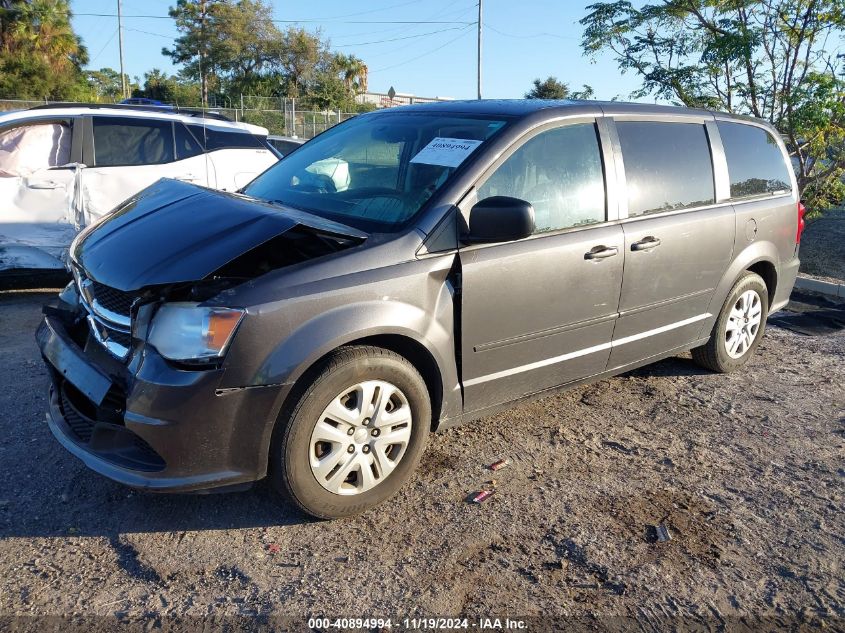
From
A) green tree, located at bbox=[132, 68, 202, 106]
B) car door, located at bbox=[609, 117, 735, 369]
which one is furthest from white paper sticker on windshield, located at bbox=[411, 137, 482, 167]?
green tree, located at bbox=[132, 68, 202, 106]

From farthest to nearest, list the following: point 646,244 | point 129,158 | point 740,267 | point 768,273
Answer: point 129,158 < point 768,273 < point 740,267 < point 646,244

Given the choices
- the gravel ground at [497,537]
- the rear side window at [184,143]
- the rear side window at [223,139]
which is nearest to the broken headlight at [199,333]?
the gravel ground at [497,537]

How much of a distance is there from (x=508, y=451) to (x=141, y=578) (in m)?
1.99

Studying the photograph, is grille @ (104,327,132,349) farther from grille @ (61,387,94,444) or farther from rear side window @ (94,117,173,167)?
rear side window @ (94,117,173,167)

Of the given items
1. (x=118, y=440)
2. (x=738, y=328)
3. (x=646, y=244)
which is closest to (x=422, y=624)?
(x=118, y=440)

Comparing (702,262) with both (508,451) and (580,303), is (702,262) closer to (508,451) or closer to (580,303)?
(580,303)

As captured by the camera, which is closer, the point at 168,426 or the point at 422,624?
the point at 422,624

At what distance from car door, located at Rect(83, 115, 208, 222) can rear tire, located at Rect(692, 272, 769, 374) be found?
5.34 meters

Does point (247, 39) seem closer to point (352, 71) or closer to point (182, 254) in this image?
point (352, 71)

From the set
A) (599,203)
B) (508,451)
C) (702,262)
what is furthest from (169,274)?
(702,262)

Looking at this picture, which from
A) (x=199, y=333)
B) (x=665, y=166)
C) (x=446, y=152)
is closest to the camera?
(x=199, y=333)

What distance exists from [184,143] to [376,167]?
4.38 metres

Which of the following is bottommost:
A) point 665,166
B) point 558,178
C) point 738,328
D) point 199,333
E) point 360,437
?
point 360,437

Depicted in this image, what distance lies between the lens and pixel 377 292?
307 centimetres
